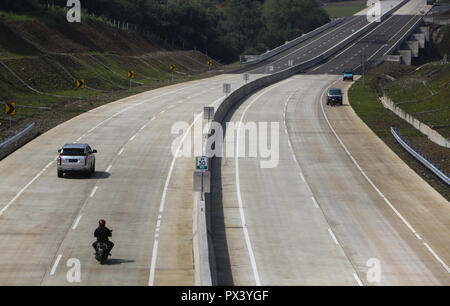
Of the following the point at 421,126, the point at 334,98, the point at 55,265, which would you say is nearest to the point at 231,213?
the point at 55,265

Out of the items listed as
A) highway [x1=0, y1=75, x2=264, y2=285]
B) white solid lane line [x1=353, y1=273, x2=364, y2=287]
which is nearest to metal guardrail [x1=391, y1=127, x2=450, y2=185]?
highway [x1=0, y1=75, x2=264, y2=285]

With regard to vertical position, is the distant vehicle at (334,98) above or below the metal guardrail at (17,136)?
above

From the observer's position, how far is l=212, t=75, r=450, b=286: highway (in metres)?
26.1

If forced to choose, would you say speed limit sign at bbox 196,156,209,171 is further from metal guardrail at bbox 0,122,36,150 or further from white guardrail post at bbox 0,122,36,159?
metal guardrail at bbox 0,122,36,150

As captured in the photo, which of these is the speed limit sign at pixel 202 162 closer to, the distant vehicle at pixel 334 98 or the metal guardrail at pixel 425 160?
the metal guardrail at pixel 425 160

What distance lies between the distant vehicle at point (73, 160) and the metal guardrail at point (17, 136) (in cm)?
729

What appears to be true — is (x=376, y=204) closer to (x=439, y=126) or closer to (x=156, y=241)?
(x=156, y=241)

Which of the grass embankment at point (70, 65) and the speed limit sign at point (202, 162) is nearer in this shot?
the speed limit sign at point (202, 162)

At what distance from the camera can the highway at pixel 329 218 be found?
26.1 metres

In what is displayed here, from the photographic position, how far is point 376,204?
119 feet

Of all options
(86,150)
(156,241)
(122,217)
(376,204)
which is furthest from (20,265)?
(376,204)

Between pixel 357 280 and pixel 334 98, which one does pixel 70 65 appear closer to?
pixel 334 98

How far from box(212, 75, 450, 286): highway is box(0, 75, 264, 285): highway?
88.3 inches

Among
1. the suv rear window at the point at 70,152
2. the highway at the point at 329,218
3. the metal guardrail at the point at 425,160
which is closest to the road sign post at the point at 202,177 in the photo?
the highway at the point at 329,218
